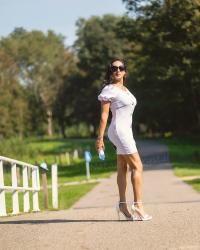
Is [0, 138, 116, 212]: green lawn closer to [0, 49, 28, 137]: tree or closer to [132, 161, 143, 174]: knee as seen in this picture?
[132, 161, 143, 174]: knee

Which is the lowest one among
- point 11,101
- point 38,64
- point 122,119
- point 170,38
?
point 122,119

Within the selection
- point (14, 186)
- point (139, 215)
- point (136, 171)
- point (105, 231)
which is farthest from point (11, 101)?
point (105, 231)

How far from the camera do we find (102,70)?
9406cm

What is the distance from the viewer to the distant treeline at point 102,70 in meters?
38.9

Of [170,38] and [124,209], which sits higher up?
[170,38]

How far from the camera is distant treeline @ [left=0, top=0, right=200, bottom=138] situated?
128 ft

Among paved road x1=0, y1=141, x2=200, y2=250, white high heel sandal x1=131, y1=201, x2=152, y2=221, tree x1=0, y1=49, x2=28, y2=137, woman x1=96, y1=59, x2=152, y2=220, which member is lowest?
Result: paved road x1=0, y1=141, x2=200, y2=250

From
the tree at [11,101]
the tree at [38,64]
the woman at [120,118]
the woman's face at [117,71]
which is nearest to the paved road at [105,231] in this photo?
the woman at [120,118]

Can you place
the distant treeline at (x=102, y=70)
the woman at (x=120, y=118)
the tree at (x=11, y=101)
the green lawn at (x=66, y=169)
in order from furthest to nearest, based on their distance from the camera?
1. the tree at (x=11, y=101)
2. the distant treeline at (x=102, y=70)
3. the green lawn at (x=66, y=169)
4. the woman at (x=120, y=118)

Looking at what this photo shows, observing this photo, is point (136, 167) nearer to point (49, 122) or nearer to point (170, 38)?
point (170, 38)

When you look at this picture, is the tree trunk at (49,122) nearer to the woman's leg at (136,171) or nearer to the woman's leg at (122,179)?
the woman's leg at (122,179)

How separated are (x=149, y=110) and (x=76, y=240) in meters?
77.4

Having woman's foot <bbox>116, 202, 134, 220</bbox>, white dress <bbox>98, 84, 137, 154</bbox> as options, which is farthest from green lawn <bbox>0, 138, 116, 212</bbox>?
white dress <bbox>98, 84, 137, 154</bbox>

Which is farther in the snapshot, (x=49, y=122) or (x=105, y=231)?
(x=49, y=122)
